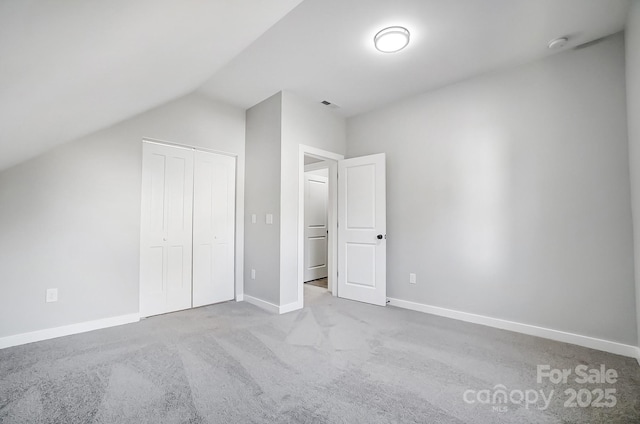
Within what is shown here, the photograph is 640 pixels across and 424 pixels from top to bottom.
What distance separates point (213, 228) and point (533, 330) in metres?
3.71

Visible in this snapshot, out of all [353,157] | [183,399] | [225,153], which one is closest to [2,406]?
[183,399]

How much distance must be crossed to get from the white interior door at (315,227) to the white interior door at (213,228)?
1.61 metres

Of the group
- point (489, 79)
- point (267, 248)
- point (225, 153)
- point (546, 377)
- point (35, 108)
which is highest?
point (489, 79)

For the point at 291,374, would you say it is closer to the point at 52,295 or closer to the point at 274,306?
the point at 274,306

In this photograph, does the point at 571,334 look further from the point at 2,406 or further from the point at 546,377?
the point at 2,406

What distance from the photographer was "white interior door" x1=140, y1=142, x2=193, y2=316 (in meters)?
3.20

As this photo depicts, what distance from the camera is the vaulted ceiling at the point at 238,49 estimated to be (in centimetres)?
108

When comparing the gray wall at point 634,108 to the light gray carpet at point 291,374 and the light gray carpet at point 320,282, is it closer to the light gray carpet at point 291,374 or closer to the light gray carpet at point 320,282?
the light gray carpet at point 291,374

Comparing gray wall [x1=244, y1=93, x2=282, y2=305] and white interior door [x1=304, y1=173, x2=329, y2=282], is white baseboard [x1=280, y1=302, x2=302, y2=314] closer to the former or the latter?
gray wall [x1=244, y1=93, x2=282, y2=305]

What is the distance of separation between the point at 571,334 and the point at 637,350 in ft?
1.29

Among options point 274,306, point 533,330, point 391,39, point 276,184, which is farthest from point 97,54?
point 533,330

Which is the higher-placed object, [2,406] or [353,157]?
[353,157]

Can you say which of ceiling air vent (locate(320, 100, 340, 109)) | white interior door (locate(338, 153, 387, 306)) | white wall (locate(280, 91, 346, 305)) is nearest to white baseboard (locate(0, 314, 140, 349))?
white wall (locate(280, 91, 346, 305))

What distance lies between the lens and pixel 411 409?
1.61 meters
